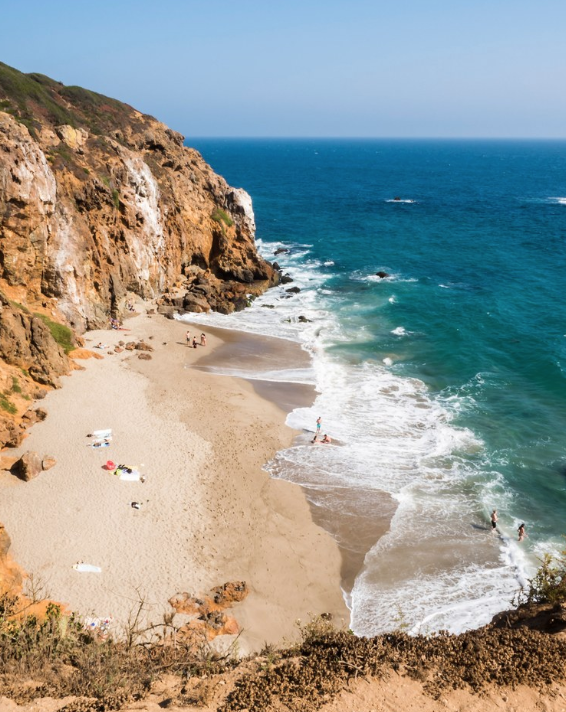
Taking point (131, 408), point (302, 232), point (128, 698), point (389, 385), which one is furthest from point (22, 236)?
point (302, 232)

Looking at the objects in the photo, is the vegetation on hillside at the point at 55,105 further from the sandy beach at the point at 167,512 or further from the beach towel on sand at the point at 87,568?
the beach towel on sand at the point at 87,568

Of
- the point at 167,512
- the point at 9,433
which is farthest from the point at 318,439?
the point at 9,433

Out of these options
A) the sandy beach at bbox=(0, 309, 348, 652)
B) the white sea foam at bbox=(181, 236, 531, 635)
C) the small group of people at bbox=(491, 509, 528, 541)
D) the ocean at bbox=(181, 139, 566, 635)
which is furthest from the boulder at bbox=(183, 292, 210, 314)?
the small group of people at bbox=(491, 509, 528, 541)

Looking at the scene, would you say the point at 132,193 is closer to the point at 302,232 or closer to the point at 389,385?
the point at 389,385

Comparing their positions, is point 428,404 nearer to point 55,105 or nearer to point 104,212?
→ point 104,212

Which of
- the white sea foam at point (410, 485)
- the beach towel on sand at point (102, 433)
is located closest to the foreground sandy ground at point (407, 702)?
the white sea foam at point (410, 485)
